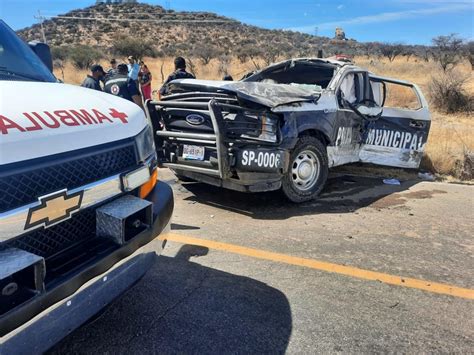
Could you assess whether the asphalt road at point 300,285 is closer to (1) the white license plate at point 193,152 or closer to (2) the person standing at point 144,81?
(1) the white license plate at point 193,152

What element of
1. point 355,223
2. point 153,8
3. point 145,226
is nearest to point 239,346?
point 145,226

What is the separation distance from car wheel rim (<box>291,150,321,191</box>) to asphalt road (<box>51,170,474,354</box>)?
32cm

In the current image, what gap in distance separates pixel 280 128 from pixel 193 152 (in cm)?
106

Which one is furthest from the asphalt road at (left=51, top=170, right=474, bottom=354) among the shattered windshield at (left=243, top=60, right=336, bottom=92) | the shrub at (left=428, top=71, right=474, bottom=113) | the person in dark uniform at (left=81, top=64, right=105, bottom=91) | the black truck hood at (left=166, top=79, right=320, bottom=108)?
the shrub at (left=428, top=71, right=474, bottom=113)

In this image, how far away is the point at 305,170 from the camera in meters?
5.62

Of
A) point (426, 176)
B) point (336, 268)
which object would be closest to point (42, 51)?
point (336, 268)

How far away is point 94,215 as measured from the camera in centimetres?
236

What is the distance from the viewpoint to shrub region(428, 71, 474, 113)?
14578 millimetres

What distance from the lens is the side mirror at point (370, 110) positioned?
6375 millimetres

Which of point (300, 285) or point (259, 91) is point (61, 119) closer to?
point (300, 285)

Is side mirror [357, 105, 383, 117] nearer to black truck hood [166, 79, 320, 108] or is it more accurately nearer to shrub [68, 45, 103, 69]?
black truck hood [166, 79, 320, 108]

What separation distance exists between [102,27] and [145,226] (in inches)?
2423

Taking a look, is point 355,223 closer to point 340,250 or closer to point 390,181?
point 340,250

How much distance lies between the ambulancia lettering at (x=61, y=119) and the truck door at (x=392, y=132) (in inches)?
189
